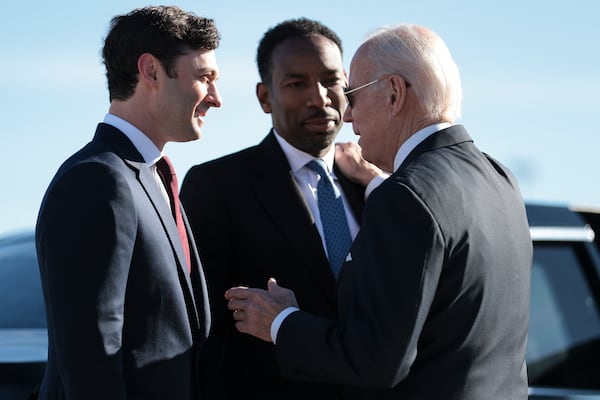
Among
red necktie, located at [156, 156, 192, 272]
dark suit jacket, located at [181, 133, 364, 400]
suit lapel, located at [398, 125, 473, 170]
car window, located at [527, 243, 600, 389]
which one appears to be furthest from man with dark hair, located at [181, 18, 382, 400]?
car window, located at [527, 243, 600, 389]

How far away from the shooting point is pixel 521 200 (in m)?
3.20

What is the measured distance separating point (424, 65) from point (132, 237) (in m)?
0.91

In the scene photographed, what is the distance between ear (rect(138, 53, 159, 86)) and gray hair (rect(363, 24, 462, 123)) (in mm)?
656

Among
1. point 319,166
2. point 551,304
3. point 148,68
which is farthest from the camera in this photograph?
point 551,304

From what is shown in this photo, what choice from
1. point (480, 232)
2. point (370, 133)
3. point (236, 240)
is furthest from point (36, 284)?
point (480, 232)

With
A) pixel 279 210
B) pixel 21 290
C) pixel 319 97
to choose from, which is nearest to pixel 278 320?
pixel 279 210

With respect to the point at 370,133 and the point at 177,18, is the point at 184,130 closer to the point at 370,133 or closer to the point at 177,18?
the point at 177,18

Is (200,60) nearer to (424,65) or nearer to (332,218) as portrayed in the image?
(424,65)

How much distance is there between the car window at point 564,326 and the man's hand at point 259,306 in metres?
2.45

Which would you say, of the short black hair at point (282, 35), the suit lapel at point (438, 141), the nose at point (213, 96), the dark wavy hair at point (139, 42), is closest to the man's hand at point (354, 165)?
the short black hair at point (282, 35)

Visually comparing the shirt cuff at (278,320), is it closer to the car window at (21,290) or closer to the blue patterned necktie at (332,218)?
the blue patterned necktie at (332,218)

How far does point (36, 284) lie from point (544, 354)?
8.30 feet

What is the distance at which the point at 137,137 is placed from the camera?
328cm

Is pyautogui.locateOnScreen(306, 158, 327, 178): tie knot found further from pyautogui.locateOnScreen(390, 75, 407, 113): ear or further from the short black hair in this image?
pyautogui.locateOnScreen(390, 75, 407, 113): ear
